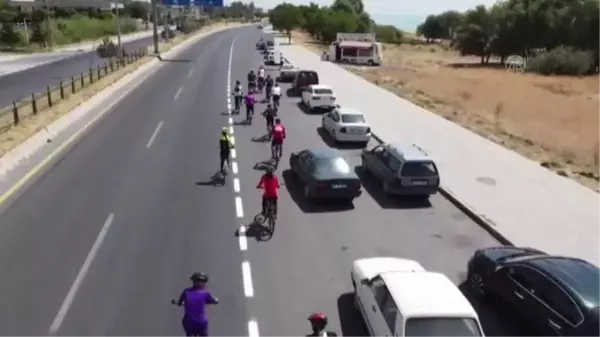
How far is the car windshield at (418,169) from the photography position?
58.0 ft

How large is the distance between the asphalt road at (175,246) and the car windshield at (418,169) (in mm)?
931

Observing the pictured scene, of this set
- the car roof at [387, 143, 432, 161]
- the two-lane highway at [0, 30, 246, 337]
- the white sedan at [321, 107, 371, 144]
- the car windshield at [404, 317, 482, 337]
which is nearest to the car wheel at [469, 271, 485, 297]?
the car windshield at [404, 317, 482, 337]

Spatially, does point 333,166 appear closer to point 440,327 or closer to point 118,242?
point 118,242

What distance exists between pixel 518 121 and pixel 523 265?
2567cm

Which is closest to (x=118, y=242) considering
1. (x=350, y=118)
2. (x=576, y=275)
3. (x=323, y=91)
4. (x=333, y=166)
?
(x=333, y=166)

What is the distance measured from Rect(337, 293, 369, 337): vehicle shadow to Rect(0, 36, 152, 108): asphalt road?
26.5 meters

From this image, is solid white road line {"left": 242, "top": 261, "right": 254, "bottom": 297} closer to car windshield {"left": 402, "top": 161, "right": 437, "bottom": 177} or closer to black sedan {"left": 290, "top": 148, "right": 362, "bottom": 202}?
black sedan {"left": 290, "top": 148, "right": 362, "bottom": 202}

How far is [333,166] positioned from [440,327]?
912cm

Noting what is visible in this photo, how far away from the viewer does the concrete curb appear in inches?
601

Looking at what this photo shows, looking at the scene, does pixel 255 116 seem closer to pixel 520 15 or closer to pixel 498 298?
pixel 498 298

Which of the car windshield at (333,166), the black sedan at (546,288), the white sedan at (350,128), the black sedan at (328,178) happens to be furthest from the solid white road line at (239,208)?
the white sedan at (350,128)

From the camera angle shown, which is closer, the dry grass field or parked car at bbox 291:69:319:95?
the dry grass field

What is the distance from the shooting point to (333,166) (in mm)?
17641

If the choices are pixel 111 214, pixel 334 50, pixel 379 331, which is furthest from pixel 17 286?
pixel 334 50
